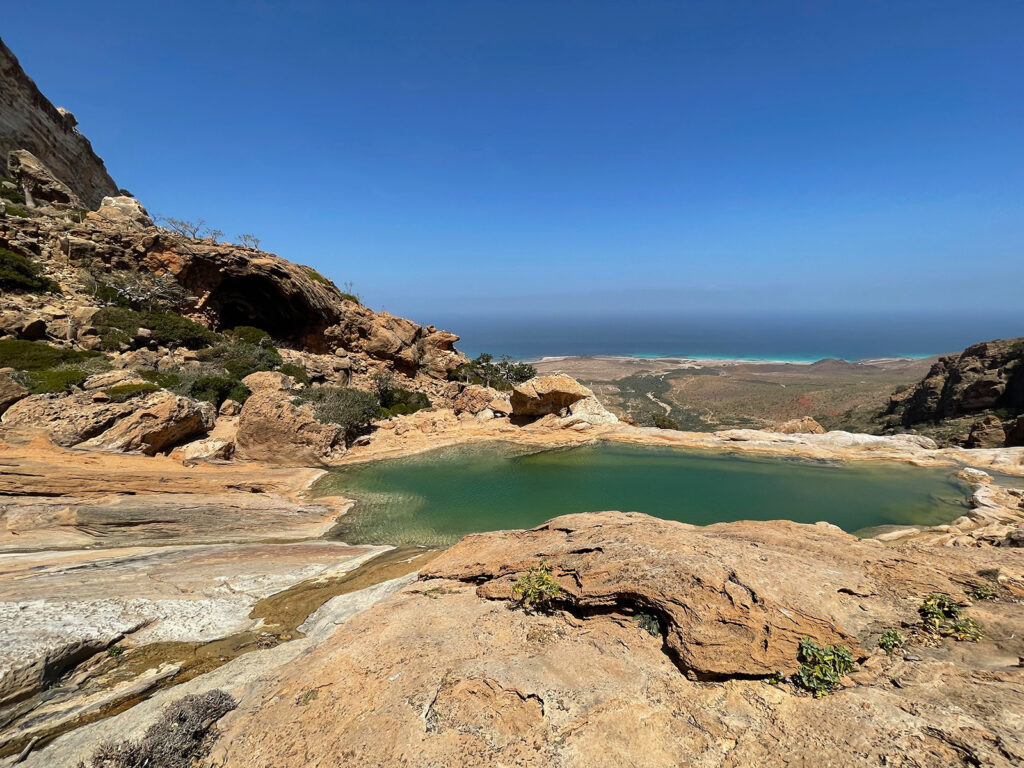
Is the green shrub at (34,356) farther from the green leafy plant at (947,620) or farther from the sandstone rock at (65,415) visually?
the green leafy plant at (947,620)

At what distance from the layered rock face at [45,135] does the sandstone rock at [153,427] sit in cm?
3684

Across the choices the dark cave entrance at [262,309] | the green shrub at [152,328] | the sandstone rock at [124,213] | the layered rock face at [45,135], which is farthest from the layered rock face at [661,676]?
the layered rock face at [45,135]

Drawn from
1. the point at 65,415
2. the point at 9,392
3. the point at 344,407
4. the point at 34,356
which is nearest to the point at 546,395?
the point at 344,407

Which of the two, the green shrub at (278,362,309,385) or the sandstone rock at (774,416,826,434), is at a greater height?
the green shrub at (278,362,309,385)

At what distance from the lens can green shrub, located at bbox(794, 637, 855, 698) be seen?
15.4 ft

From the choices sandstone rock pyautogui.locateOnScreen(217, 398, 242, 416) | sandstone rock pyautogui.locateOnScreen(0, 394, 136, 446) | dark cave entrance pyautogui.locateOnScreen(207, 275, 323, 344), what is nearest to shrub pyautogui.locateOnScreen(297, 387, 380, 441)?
sandstone rock pyautogui.locateOnScreen(217, 398, 242, 416)

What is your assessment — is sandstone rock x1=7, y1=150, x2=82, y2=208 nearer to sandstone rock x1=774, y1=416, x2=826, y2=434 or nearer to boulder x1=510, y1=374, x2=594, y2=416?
boulder x1=510, y1=374, x2=594, y2=416

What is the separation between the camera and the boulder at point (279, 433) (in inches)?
760

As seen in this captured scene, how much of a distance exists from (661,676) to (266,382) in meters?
24.6

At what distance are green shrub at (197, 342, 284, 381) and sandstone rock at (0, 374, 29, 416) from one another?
939 centimetres

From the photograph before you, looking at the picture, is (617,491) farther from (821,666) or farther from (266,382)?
(266,382)

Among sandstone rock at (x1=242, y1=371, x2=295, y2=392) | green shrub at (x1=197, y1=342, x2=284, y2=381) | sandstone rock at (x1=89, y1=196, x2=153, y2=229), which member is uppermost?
sandstone rock at (x1=89, y1=196, x2=153, y2=229)

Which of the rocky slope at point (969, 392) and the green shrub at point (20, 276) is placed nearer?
the green shrub at point (20, 276)

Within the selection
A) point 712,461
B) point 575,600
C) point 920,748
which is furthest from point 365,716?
point 712,461
